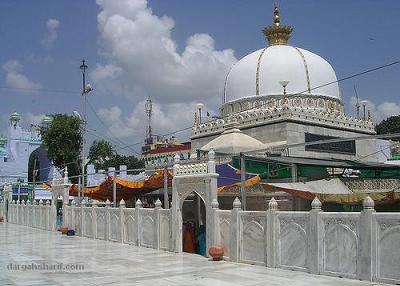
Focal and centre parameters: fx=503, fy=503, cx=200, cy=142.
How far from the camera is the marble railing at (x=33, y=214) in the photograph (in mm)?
26719

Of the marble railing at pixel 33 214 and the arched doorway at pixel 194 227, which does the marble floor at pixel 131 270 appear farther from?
the marble railing at pixel 33 214

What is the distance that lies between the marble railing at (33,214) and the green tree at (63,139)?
15.2 feet

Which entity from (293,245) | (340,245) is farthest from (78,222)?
(340,245)

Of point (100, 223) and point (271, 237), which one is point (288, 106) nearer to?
point (100, 223)

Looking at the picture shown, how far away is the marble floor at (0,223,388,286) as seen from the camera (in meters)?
9.88

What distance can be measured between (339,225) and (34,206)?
23.3 m

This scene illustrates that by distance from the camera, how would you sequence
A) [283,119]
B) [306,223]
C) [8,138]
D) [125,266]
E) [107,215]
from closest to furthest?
[306,223]
[125,266]
[107,215]
[283,119]
[8,138]

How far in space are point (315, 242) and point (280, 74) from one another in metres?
20.1

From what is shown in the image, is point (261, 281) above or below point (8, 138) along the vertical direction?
below

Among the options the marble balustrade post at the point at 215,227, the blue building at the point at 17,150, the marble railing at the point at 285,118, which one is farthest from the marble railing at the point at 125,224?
the blue building at the point at 17,150

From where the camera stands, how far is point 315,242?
33.4 feet

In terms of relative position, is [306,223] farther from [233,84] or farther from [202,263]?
[233,84]

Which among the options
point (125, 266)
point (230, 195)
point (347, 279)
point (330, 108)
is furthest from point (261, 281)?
point (330, 108)

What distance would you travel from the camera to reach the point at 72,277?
10.7 m
